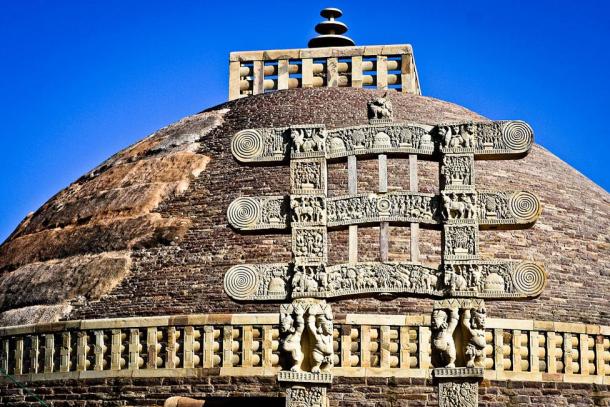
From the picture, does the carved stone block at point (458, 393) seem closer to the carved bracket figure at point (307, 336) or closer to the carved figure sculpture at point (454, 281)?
the carved figure sculpture at point (454, 281)

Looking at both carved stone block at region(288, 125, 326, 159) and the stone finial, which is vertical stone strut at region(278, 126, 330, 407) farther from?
the stone finial

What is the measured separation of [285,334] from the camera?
14625mm

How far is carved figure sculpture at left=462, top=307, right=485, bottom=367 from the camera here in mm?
14398

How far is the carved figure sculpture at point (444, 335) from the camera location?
1441cm

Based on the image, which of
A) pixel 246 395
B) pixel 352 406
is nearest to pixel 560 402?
pixel 352 406

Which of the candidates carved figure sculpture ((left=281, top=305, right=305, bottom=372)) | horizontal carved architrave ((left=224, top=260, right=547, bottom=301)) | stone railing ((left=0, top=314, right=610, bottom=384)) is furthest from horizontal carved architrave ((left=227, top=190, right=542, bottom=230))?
stone railing ((left=0, top=314, right=610, bottom=384))

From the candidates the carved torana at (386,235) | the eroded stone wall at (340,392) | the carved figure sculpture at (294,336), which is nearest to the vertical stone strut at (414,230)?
the carved torana at (386,235)

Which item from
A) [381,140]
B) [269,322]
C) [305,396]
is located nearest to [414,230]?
[381,140]

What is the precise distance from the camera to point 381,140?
15.1m

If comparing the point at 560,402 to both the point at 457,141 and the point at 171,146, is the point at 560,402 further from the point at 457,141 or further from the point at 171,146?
the point at 171,146

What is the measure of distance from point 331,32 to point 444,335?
15997mm

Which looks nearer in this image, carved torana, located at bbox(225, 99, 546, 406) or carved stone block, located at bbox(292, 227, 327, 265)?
carved torana, located at bbox(225, 99, 546, 406)

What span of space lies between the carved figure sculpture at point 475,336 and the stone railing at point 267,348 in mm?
4676

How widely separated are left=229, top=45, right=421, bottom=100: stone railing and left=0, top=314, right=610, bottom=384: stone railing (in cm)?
812
